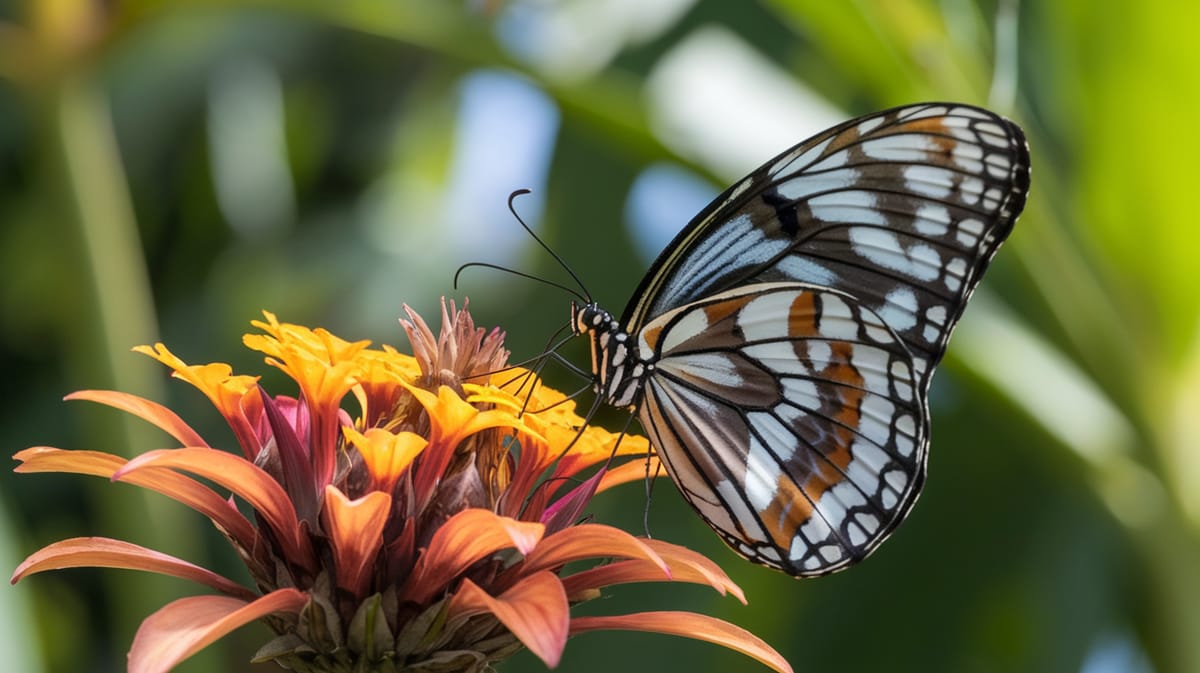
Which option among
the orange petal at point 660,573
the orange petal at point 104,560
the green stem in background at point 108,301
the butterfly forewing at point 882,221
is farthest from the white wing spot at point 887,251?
the green stem in background at point 108,301

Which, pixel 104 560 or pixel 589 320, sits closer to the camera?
pixel 104 560

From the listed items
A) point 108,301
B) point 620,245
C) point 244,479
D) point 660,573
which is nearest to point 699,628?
point 660,573

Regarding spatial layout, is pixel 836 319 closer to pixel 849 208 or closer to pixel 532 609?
pixel 849 208

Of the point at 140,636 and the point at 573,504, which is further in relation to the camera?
the point at 573,504

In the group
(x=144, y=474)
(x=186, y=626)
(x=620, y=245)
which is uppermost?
(x=620, y=245)

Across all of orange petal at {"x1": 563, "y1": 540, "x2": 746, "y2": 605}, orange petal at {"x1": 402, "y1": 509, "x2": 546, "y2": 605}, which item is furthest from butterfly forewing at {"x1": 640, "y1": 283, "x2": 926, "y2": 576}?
orange petal at {"x1": 402, "y1": 509, "x2": 546, "y2": 605}

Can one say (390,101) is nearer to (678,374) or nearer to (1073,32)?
(1073,32)

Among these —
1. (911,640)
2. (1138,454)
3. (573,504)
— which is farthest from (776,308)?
(911,640)

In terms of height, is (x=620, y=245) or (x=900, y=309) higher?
(x=620, y=245)
